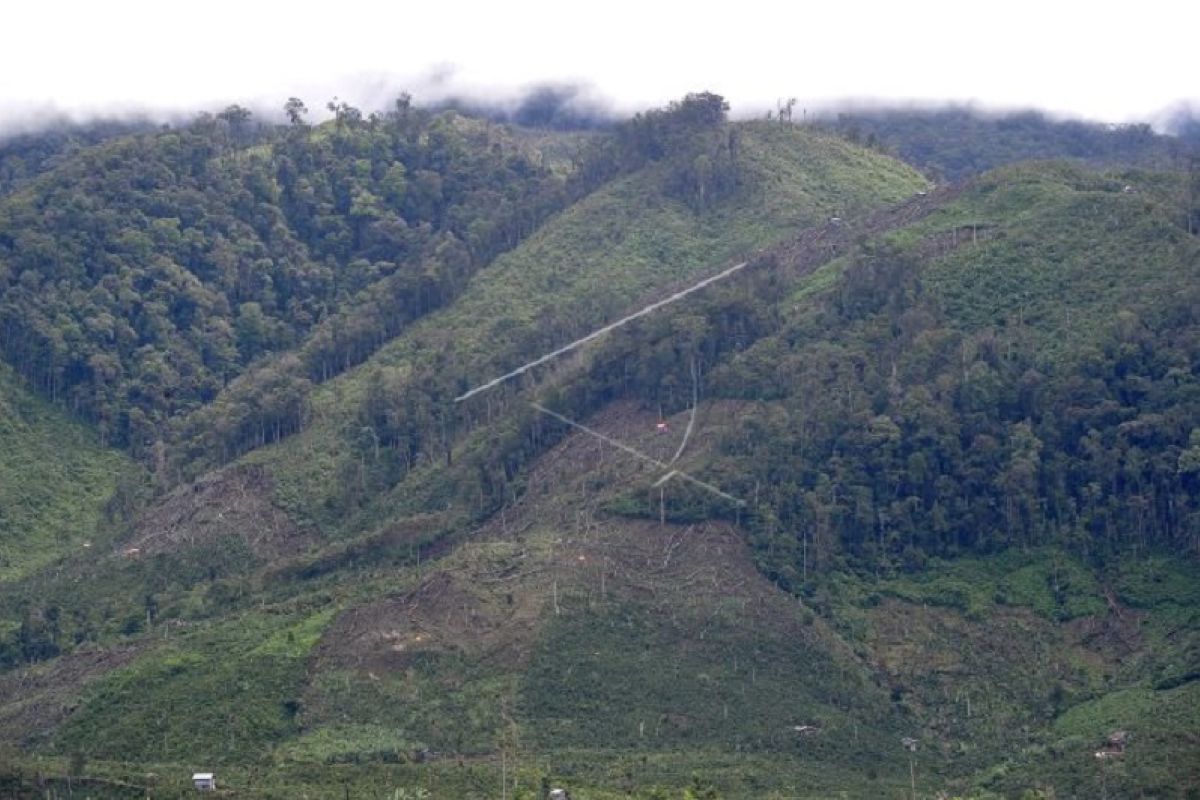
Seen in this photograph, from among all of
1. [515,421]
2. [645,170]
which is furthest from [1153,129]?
[515,421]

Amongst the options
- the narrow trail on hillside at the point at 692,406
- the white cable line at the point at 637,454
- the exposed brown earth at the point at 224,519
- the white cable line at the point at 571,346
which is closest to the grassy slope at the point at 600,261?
the white cable line at the point at 571,346

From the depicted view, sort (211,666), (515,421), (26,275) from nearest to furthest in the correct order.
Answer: (211,666)
(515,421)
(26,275)

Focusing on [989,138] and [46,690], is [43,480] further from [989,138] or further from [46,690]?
[989,138]

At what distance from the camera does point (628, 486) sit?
77.1m

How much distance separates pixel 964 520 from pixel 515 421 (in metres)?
14.9

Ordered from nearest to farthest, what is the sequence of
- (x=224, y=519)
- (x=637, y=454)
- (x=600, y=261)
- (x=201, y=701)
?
(x=201, y=701) → (x=637, y=454) → (x=224, y=519) → (x=600, y=261)

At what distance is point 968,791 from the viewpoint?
6556 centimetres

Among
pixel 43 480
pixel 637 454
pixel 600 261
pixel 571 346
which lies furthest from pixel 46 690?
pixel 600 261

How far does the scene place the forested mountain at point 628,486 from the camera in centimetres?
6794

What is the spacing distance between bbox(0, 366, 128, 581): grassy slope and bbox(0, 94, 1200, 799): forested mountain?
20 cm

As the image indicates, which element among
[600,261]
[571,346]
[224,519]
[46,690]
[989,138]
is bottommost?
[46,690]

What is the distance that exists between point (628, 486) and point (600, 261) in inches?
843

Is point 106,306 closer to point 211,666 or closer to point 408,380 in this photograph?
point 408,380

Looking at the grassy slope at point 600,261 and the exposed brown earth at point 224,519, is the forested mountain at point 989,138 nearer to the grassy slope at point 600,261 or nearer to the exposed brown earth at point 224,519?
the grassy slope at point 600,261
